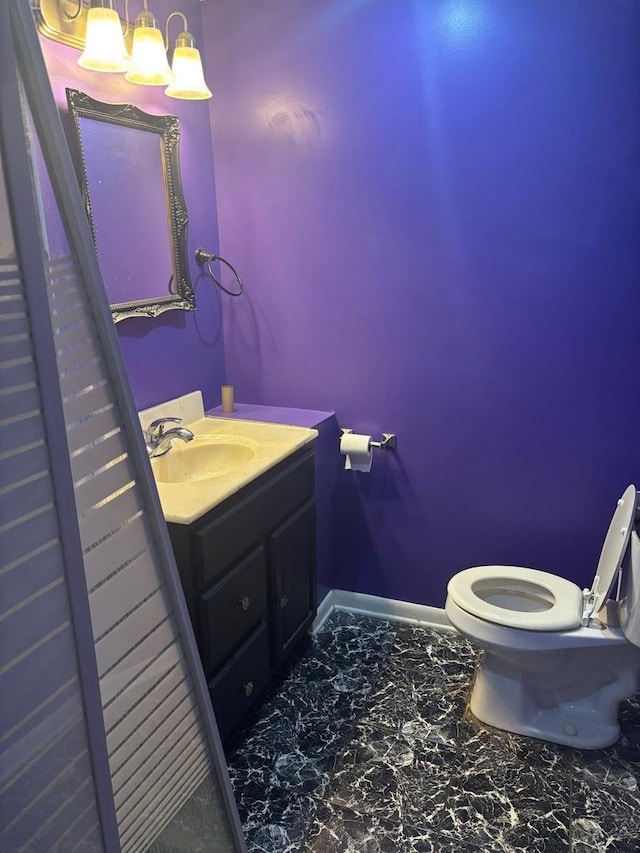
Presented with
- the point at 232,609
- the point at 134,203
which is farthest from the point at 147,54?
the point at 232,609

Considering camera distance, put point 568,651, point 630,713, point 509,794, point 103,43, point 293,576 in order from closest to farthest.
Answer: point 103,43 < point 509,794 < point 568,651 < point 630,713 < point 293,576

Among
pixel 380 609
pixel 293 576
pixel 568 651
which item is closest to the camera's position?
pixel 568 651

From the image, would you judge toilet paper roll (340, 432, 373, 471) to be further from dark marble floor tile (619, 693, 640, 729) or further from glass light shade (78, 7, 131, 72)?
glass light shade (78, 7, 131, 72)

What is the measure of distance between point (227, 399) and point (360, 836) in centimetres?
150

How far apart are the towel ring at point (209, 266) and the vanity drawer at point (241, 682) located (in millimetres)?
1259

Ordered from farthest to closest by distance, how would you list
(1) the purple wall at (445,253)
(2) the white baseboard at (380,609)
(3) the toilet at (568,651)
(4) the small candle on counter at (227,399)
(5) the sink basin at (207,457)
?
(2) the white baseboard at (380,609)
(4) the small candle on counter at (227,399)
(5) the sink basin at (207,457)
(1) the purple wall at (445,253)
(3) the toilet at (568,651)

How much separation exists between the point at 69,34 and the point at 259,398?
1.38m

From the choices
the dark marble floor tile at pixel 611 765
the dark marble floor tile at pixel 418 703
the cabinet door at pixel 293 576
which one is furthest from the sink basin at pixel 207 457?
the dark marble floor tile at pixel 611 765

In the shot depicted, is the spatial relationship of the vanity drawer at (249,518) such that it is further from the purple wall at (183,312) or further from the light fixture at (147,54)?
the light fixture at (147,54)

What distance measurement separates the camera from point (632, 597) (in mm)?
1839

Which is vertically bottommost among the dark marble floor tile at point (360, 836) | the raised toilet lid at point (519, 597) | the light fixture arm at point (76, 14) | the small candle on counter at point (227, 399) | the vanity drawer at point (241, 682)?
the dark marble floor tile at point (360, 836)

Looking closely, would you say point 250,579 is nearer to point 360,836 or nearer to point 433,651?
point 360,836

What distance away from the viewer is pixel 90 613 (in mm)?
1029

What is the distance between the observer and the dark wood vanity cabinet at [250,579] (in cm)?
173
